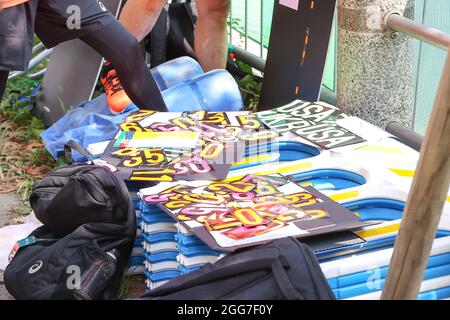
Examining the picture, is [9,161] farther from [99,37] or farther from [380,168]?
[380,168]

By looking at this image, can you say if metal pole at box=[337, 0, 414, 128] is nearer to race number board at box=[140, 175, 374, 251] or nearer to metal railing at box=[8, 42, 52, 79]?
race number board at box=[140, 175, 374, 251]

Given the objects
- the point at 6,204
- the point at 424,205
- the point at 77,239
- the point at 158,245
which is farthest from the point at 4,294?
the point at 424,205

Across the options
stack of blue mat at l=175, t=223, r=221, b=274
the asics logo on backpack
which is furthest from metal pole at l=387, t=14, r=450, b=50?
the asics logo on backpack

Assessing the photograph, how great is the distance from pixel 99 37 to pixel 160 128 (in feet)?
2.05

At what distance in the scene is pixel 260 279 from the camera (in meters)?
2.02

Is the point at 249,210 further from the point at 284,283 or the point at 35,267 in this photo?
the point at 35,267

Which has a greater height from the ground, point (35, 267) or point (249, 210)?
point (249, 210)

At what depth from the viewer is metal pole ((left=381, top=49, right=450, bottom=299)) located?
1663mm

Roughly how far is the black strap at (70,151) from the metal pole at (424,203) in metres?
1.81

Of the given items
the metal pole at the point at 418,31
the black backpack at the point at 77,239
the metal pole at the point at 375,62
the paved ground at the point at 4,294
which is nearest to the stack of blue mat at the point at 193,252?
the black backpack at the point at 77,239

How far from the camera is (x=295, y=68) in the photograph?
4043 mm

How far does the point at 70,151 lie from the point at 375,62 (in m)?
1.46
